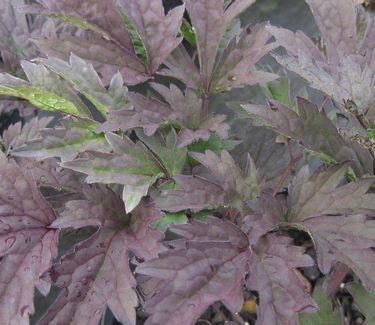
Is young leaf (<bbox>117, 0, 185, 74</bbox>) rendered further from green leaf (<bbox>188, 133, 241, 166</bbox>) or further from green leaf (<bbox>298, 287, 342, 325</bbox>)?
green leaf (<bbox>298, 287, 342, 325</bbox>)

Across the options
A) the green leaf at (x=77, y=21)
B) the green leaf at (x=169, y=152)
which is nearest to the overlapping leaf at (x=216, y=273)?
the green leaf at (x=169, y=152)

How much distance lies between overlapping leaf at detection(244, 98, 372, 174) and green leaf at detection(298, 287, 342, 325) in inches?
8.4

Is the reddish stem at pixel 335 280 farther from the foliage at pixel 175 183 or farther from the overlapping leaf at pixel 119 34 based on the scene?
the overlapping leaf at pixel 119 34

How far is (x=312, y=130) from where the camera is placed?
700 mm

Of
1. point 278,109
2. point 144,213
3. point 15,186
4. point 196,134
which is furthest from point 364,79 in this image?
point 15,186

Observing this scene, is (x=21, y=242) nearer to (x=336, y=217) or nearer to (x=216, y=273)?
(x=216, y=273)

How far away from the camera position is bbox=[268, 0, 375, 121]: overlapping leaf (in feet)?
2.11

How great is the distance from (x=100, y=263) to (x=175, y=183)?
149 millimetres

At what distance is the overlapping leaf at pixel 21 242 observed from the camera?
65cm

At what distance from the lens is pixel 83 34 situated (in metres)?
0.91

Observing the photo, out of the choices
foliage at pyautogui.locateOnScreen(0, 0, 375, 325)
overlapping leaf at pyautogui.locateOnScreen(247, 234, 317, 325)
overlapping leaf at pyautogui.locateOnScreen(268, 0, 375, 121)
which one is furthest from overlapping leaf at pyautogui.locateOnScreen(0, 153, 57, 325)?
overlapping leaf at pyautogui.locateOnScreen(268, 0, 375, 121)

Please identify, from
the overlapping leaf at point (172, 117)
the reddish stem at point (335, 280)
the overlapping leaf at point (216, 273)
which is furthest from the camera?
the reddish stem at point (335, 280)

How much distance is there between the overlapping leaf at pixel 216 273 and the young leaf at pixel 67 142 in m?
0.18

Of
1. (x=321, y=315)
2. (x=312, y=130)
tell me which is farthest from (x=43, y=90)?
(x=321, y=315)
